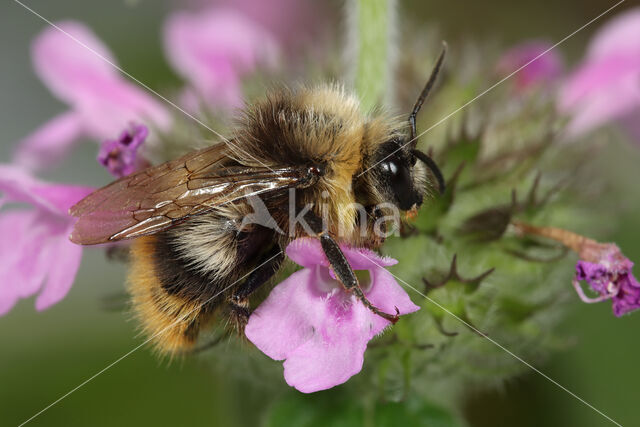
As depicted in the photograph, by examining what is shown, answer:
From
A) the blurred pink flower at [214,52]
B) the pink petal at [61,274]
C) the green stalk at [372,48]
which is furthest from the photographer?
the blurred pink flower at [214,52]

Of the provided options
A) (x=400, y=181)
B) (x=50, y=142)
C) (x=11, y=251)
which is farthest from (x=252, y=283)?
(x=50, y=142)

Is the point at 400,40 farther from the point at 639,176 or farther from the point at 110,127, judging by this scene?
the point at 639,176

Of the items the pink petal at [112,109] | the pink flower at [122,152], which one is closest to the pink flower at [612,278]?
the pink flower at [122,152]

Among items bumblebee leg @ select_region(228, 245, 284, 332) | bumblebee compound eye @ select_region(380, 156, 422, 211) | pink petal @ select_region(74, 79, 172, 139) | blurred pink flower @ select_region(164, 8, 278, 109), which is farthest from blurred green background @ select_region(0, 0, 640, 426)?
bumblebee compound eye @ select_region(380, 156, 422, 211)

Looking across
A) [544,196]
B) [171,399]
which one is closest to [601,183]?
[544,196]

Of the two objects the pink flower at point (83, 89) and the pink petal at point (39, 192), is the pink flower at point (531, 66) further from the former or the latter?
the pink petal at point (39, 192)

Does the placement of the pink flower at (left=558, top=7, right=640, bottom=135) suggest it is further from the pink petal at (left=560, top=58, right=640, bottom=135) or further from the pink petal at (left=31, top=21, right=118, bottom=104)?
the pink petal at (left=31, top=21, right=118, bottom=104)
